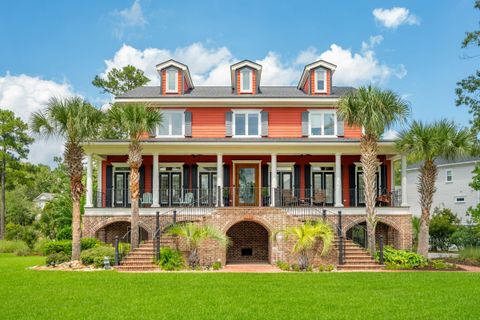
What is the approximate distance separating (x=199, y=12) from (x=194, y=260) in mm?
10051

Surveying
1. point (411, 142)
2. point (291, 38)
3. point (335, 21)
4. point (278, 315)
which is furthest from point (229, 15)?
point (278, 315)

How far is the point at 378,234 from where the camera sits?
2641 cm

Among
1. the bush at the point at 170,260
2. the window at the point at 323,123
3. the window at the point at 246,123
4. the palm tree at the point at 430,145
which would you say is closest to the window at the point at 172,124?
the window at the point at 246,123

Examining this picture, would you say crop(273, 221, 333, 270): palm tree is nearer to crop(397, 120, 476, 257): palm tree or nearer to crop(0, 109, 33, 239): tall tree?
crop(397, 120, 476, 257): palm tree

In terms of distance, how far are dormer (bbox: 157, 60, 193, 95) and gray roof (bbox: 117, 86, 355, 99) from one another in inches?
21.7

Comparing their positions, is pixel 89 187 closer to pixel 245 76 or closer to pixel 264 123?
pixel 264 123

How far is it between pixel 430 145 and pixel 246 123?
1036 centimetres

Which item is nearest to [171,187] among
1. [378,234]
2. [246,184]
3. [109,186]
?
[109,186]

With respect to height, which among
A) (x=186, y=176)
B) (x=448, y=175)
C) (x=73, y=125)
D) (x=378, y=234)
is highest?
(x=73, y=125)

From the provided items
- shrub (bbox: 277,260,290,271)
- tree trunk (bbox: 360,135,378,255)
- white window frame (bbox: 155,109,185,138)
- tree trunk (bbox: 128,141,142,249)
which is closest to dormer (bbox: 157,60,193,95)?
white window frame (bbox: 155,109,185,138)

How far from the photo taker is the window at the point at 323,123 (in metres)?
27.8

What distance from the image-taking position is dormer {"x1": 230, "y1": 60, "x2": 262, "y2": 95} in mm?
28312

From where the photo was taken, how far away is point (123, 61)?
141 ft

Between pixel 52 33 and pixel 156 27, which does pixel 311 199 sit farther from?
pixel 52 33
